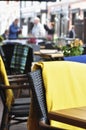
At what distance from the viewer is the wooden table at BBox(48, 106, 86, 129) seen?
2.23 metres

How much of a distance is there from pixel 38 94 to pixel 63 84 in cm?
30

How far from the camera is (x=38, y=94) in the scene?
8.80 feet

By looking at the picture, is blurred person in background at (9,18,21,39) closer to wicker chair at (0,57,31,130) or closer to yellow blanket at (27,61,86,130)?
wicker chair at (0,57,31,130)

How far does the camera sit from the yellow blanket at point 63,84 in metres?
2.80

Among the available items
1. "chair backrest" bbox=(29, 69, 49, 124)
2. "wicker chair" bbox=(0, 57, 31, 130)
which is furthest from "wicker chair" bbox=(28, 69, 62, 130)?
"wicker chair" bbox=(0, 57, 31, 130)

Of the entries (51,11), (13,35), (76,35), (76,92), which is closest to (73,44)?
(76,92)

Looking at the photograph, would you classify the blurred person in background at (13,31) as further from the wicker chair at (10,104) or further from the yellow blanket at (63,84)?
the yellow blanket at (63,84)

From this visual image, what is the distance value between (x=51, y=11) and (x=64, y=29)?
2.79 meters

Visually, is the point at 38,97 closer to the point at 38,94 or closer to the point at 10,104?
the point at 38,94

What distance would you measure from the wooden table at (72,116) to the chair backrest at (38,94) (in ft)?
0.90

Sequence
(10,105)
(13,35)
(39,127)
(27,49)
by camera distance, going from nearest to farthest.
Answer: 1. (39,127)
2. (10,105)
3. (27,49)
4. (13,35)

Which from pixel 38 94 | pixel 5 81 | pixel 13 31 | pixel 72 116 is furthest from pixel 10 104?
pixel 13 31

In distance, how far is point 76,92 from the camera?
2.95m

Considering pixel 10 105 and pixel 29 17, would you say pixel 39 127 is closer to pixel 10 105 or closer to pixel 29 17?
pixel 10 105
